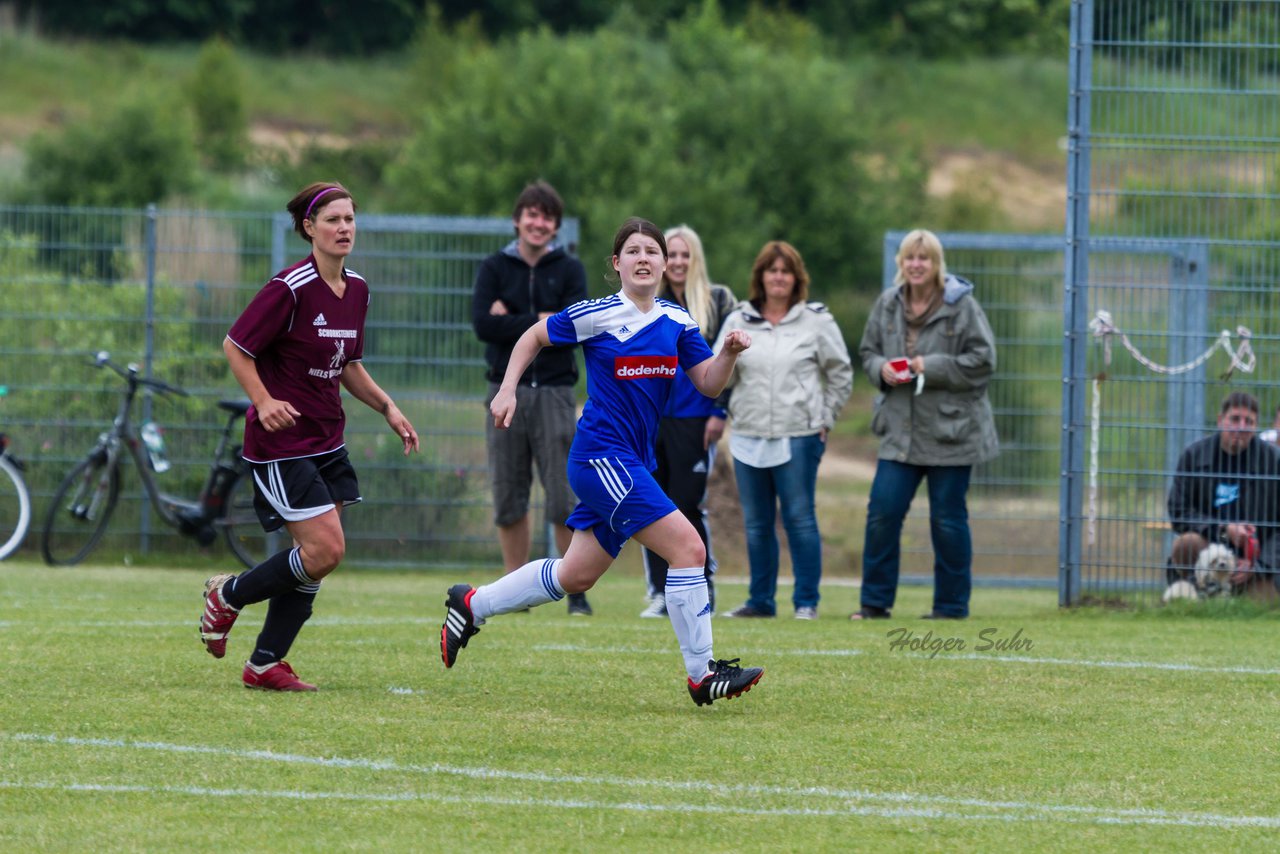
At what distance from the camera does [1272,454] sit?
1030 centimetres

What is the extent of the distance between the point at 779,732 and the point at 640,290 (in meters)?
1.74

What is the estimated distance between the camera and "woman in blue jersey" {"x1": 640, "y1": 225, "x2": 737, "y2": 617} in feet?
32.8

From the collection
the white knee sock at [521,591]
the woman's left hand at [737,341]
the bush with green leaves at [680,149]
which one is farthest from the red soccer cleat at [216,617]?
the bush with green leaves at [680,149]

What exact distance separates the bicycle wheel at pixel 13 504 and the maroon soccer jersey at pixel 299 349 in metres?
7.01

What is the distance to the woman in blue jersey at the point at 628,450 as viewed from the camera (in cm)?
662

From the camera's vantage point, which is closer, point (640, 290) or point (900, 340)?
point (640, 290)

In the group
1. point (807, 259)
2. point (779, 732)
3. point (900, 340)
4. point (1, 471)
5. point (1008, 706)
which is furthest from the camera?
point (807, 259)

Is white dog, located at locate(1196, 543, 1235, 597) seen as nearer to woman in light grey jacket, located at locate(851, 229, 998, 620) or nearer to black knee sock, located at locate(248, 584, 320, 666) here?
woman in light grey jacket, located at locate(851, 229, 998, 620)

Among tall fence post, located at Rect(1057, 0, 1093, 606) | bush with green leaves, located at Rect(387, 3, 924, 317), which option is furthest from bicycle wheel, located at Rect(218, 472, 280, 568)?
bush with green leaves, located at Rect(387, 3, 924, 317)

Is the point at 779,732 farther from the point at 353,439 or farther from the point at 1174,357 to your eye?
the point at 353,439

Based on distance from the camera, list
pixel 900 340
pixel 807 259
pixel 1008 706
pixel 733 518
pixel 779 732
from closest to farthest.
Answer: pixel 779 732 < pixel 1008 706 < pixel 900 340 < pixel 733 518 < pixel 807 259

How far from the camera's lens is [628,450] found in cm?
674

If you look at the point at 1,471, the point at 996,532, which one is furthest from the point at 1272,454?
the point at 1,471

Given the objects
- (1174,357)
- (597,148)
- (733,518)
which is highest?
(597,148)
